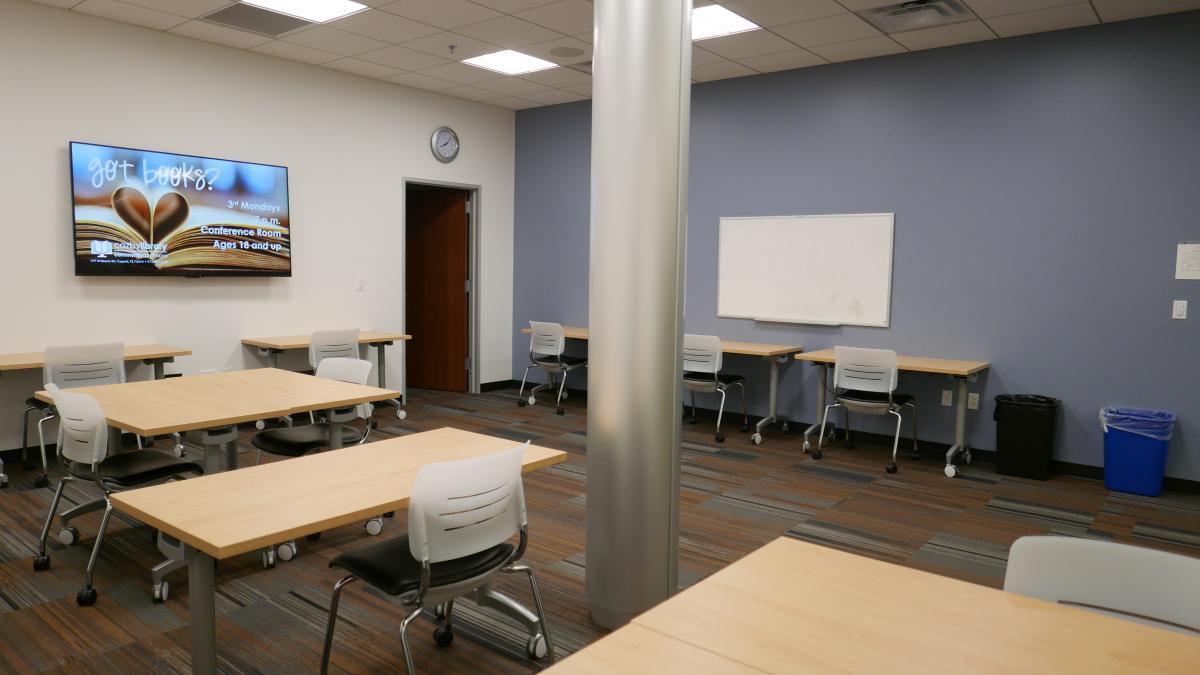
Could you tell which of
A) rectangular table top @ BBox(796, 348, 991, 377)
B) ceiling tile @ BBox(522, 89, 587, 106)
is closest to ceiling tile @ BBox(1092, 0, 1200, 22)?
rectangular table top @ BBox(796, 348, 991, 377)

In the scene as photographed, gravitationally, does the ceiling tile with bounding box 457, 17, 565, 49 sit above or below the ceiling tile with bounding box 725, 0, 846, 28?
above

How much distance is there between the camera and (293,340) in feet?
20.6

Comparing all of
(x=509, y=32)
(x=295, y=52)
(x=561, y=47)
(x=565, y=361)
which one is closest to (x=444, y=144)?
(x=295, y=52)

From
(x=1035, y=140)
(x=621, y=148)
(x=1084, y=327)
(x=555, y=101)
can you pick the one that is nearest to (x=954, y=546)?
(x=1084, y=327)

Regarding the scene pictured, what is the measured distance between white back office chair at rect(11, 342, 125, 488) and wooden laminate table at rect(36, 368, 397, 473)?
983 millimetres

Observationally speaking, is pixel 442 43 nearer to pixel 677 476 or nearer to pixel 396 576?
pixel 677 476

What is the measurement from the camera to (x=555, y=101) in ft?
26.0

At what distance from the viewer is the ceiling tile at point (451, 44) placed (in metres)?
5.72

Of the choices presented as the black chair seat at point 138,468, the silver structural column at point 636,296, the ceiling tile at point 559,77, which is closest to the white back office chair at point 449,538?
the silver structural column at point 636,296

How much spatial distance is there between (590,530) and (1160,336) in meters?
4.33

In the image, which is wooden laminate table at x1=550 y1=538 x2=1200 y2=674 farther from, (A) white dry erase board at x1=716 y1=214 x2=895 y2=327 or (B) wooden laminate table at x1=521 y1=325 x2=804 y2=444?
(A) white dry erase board at x1=716 y1=214 x2=895 y2=327

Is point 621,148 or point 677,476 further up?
point 621,148

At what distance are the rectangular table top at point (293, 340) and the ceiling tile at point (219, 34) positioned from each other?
7.54 ft

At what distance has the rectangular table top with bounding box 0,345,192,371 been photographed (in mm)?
4676
